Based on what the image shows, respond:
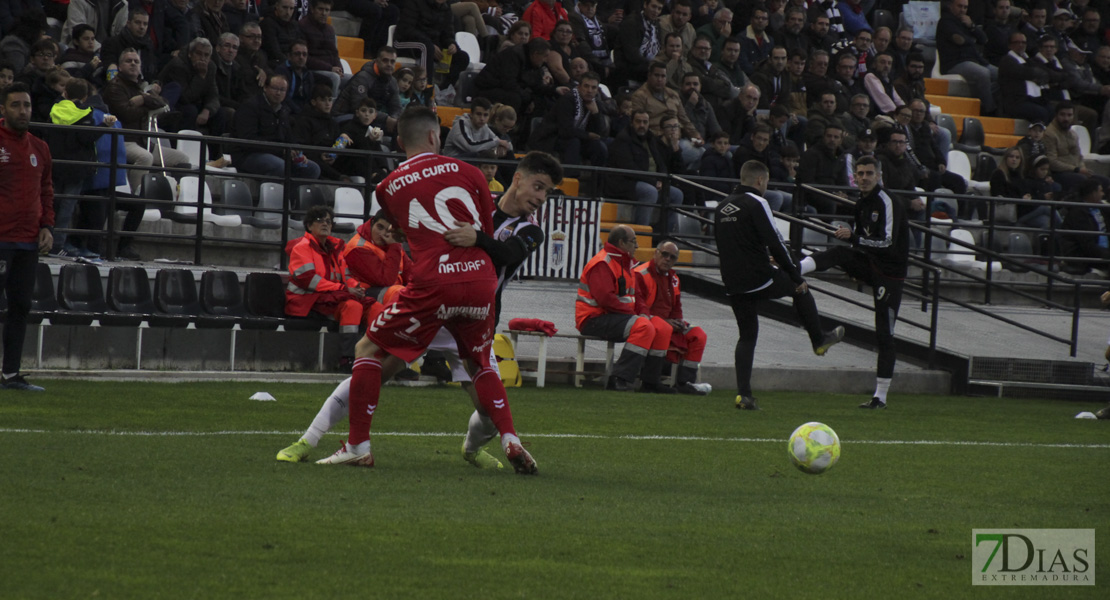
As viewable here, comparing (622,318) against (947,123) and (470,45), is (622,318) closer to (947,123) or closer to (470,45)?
(470,45)

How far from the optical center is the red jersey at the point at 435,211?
725 cm

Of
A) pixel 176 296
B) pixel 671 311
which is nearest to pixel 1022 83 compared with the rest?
pixel 671 311

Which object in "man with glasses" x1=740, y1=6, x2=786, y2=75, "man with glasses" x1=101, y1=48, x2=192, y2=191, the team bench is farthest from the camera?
"man with glasses" x1=740, y1=6, x2=786, y2=75

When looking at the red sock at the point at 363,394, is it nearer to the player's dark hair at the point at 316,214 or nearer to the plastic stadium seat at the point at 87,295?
the plastic stadium seat at the point at 87,295

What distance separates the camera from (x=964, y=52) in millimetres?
27422

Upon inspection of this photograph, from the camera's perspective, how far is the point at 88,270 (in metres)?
13.2

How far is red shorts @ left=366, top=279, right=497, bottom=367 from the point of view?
7.25 meters

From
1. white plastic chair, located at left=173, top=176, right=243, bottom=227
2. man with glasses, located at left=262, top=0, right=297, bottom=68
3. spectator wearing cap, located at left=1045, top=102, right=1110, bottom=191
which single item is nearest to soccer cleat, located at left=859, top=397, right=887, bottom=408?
white plastic chair, located at left=173, top=176, right=243, bottom=227

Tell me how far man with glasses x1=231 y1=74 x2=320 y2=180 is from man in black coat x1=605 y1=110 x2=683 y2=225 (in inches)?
173

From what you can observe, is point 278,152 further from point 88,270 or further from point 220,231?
point 88,270

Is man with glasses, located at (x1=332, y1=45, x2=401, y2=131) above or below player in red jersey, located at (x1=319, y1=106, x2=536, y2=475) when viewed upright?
above

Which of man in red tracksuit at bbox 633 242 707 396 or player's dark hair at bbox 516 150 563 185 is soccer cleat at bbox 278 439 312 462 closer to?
player's dark hair at bbox 516 150 563 185

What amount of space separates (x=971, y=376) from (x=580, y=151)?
640 centimetres

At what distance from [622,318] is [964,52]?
15625 mm
